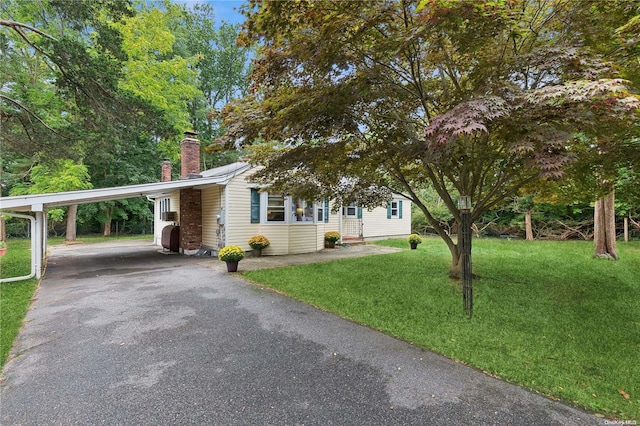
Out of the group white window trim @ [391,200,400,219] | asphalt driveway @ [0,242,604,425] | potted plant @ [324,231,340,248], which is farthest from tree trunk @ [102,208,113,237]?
white window trim @ [391,200,400,219]

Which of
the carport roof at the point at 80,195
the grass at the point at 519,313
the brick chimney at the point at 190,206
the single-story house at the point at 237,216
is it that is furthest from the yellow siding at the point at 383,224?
the brick chimney at the point at 190,206

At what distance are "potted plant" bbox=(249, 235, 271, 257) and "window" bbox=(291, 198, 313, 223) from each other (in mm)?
1436

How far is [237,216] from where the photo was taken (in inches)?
424

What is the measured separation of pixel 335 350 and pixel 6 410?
3.00 m

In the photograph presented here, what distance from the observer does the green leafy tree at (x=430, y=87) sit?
3.50 m

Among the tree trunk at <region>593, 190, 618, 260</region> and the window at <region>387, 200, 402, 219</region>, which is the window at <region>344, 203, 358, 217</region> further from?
the tree trunk at <region>593, 190, 618, 260</region>

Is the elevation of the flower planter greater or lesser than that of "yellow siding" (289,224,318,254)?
lesser

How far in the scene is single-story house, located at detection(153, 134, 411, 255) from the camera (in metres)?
10.7

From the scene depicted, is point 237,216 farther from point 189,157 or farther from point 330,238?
point 330,238

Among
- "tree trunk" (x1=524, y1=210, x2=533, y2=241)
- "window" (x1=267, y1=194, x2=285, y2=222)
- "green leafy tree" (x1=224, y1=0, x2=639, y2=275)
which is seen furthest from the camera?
"tree trunk" (x1=524, y1=210, x2=533, y2=241)

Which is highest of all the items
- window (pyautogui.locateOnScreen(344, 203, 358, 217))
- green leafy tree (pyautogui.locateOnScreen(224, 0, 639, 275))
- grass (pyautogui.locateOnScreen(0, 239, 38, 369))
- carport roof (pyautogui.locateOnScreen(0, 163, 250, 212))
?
green leafy tree (pyautogui.locateOnScreen(224, 0, 639, 275))

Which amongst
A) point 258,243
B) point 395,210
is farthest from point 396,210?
point 258,243

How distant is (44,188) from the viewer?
15406mm

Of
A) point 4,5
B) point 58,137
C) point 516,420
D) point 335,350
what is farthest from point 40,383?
point 4,5
